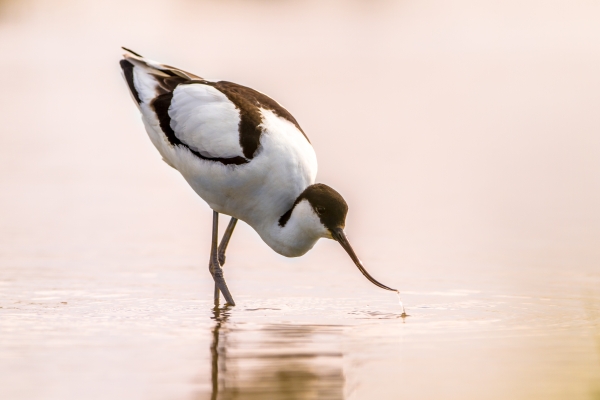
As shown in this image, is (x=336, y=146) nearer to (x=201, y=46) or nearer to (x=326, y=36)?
(x=201, y=46)

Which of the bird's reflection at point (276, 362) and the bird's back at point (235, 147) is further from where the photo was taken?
the bird's back at point (235, 147)

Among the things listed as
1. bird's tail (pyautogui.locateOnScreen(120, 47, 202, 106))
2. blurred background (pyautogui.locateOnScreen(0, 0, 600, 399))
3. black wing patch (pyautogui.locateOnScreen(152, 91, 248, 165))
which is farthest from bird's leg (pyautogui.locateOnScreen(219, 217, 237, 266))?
bird's tail (pyautogui.locateOnScreen(120, 47, 202, 106))

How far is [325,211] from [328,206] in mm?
41

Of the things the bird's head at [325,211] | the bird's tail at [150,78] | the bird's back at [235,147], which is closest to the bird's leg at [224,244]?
the bird's back at [235,147]

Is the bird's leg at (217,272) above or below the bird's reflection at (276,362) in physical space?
above

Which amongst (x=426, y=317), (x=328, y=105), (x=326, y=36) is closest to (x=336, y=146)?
(x=328, y=105)

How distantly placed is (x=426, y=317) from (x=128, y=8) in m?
17.6

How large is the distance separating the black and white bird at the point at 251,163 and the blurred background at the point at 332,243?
508 mm

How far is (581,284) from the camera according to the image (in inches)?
310

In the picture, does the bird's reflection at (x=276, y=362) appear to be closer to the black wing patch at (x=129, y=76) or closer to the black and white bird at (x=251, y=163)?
the black and white bird at (x=251, y=163)

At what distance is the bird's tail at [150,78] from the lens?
804 centimetres

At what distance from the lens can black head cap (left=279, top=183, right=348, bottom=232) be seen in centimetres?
684

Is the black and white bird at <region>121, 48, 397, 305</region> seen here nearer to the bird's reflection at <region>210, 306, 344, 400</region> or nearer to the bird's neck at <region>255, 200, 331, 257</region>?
the bird's neck at <region>255, 200, 331, 257</region>

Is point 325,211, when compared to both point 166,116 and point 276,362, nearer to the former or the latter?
point 276,362
